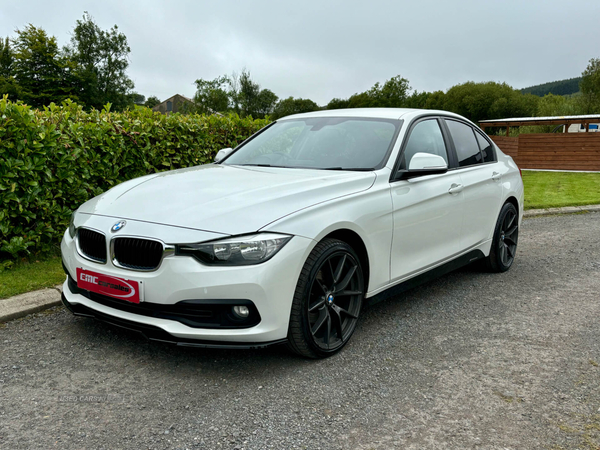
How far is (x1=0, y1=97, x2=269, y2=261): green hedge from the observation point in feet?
16.1

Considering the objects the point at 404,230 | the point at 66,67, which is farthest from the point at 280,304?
the point at 66,67

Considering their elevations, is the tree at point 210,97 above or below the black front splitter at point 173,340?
above

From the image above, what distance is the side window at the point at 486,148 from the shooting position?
17.8 feet

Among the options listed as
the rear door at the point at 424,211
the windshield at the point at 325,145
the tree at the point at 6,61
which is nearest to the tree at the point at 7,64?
the tree at the point at 6,61

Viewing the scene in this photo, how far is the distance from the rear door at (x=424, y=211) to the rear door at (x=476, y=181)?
6.7 inches

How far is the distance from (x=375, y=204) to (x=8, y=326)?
2819mm

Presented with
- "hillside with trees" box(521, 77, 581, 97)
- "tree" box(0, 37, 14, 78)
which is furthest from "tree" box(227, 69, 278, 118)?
"hillside with trees" box(521, 77, 581, 97)

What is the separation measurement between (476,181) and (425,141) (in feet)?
2.57

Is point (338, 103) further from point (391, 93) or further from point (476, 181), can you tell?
point (476, 181)

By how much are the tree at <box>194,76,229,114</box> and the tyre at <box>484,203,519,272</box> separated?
60.0 m

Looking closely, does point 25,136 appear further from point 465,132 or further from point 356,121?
point 465,132

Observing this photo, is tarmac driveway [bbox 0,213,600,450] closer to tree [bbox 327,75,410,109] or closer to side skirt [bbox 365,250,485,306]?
side skirt [bbox 365,250,485,306]

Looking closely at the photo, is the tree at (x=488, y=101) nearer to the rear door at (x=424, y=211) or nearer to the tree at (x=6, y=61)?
the tree at (x=6, y=61)

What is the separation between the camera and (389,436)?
2.62 metres
